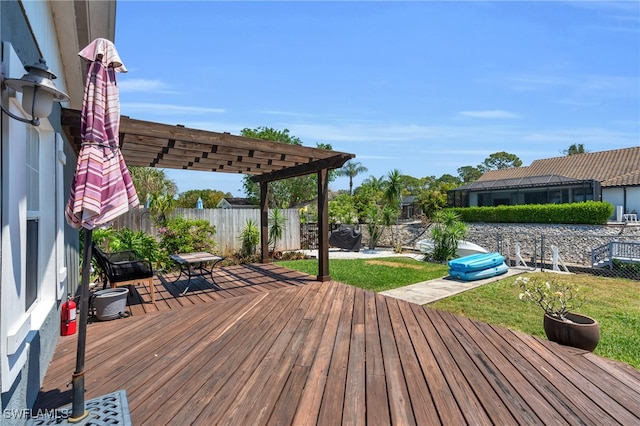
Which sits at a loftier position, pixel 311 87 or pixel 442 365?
pixel 311 87

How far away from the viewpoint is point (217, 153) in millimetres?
5262

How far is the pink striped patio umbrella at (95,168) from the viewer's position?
1697 millimetres

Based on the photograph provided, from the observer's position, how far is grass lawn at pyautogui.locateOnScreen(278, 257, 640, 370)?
13.2ft

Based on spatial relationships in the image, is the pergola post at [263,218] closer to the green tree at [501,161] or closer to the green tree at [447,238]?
the green tree at [447,238]

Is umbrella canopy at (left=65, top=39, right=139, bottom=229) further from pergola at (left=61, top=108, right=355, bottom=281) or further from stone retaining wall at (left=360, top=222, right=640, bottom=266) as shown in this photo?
stone retaining wall at (left=360, top=222, right=640, bottom=266)

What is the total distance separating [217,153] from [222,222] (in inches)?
225

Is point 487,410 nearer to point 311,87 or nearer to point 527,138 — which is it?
point 311,87

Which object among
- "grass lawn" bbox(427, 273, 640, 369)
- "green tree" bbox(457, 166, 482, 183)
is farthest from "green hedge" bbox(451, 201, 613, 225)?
"green tree" bbox(457, 166, 482, 183)

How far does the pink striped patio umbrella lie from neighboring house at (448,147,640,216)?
24.0 m

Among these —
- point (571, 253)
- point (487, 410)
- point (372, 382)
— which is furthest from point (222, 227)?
point (571, 253)

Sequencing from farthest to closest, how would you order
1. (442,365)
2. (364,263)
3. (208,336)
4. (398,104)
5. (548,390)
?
1. (398,104)
2. (364,263)
3. (208,336)
4. (442,365)
5. (548,390)

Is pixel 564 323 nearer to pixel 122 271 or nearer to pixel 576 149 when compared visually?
pixel 122 271

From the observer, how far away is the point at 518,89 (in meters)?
12.1

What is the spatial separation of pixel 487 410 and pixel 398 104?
13.0 meters
